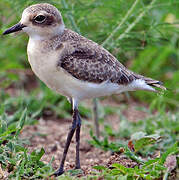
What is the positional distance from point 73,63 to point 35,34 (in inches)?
16.8

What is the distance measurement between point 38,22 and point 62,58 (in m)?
0.38

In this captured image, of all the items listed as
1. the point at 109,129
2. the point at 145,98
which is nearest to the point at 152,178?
the point at 109,129

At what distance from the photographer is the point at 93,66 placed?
3.95 meters

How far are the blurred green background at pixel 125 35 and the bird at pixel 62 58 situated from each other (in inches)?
21.8

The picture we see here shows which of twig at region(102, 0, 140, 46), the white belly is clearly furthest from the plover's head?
twig at region(102, 0, 140, 46)

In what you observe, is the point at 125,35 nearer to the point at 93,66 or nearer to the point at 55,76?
the point at 93,66

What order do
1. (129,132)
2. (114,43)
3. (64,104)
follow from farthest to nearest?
(64,104)
(129,132)
(114,43)

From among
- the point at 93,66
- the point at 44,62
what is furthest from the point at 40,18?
the point at 93,66

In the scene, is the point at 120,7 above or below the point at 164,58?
above

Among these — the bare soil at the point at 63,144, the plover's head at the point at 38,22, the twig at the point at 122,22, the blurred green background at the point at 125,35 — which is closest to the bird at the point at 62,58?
the plover's head at the point at 38,22

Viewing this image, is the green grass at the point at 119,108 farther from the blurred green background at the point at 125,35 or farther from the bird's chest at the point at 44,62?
the bird's chest at the point at 44,62

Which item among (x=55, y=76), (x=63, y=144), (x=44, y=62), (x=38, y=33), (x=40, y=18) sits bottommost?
(x=63, y=144)

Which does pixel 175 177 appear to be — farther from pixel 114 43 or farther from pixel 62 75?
pixel 114 43

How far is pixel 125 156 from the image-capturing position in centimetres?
430
